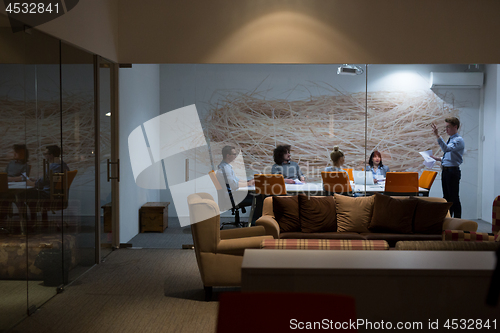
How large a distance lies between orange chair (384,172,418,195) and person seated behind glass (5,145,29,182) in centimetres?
453

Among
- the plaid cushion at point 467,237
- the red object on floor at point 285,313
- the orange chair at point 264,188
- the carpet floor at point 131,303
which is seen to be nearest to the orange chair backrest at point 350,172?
the orange chair at point 264,188

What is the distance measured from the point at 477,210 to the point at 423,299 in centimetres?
498

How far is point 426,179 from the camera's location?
605 centimetres

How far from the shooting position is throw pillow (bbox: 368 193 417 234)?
4660 mm

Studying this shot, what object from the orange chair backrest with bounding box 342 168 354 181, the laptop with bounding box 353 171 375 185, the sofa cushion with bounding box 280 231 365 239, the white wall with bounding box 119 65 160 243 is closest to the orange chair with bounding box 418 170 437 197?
the laptop with bounding box 353 171 375 185

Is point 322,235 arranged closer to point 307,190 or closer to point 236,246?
point 236,246

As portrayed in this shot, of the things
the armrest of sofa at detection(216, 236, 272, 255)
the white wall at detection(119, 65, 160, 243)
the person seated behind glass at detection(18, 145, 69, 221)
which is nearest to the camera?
the person seated behind glass at detection(18, 145, 69, 221)

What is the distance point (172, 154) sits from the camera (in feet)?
19.6

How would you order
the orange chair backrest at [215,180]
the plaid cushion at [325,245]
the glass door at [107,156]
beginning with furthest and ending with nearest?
the orange chair backrest at [215,180]
the glass door at [107,156]
the plaid cushion at [325,245]

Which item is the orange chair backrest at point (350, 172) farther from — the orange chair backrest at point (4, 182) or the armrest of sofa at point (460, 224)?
the orange chair backrest at point (4, 182)

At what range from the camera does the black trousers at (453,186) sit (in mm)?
6059

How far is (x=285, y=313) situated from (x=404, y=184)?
5037mm

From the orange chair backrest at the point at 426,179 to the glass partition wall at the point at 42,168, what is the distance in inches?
168

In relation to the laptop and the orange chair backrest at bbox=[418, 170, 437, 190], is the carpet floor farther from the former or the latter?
the orange chair backrest at bbox=[418, 170, 437, 190]
